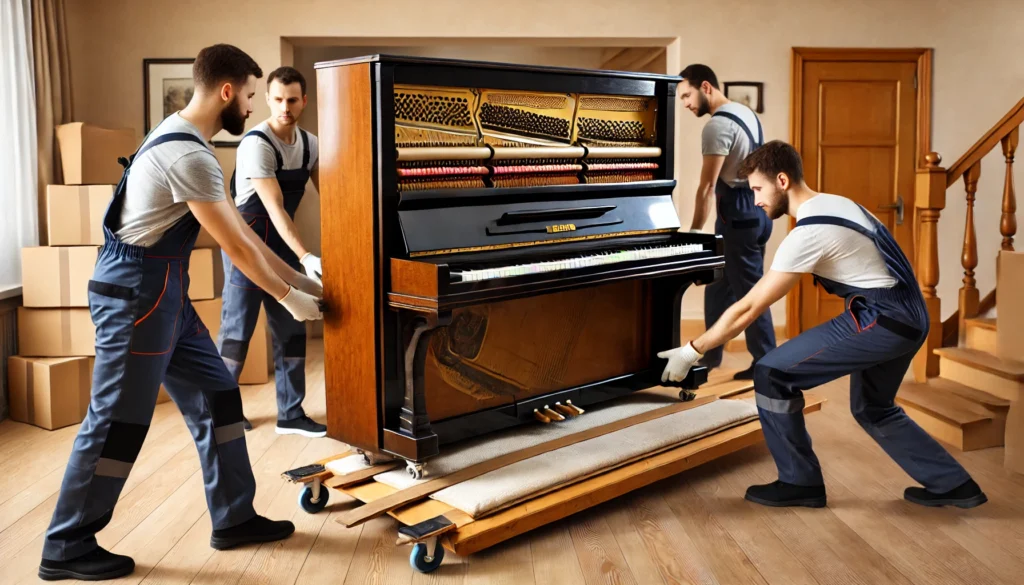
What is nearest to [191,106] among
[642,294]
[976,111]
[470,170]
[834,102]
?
[470,170]

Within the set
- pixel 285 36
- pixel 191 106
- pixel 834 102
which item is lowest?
pixel 191 106

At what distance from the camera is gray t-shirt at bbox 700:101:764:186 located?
4.48m

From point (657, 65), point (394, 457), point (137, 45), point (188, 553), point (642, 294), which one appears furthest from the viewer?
point (657, 65)

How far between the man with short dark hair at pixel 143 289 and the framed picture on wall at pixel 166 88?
3322 mm

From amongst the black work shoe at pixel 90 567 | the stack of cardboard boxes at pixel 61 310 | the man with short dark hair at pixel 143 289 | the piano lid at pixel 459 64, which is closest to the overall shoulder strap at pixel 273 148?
the piano lid at pixel 459 64

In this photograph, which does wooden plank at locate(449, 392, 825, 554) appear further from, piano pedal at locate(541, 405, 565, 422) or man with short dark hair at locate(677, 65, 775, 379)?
man with short dark hair at locate(677, 65, 775, 379)

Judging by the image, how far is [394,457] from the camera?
3148 mm

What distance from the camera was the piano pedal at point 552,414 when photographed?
11.7ft

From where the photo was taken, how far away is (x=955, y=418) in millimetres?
3955

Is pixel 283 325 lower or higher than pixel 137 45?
lower

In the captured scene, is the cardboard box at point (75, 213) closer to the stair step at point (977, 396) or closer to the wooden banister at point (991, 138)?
the stair step at point (977, 396)

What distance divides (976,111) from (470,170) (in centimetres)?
455

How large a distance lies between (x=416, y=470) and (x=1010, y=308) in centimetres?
261

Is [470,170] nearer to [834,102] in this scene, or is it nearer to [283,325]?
[283,325]
